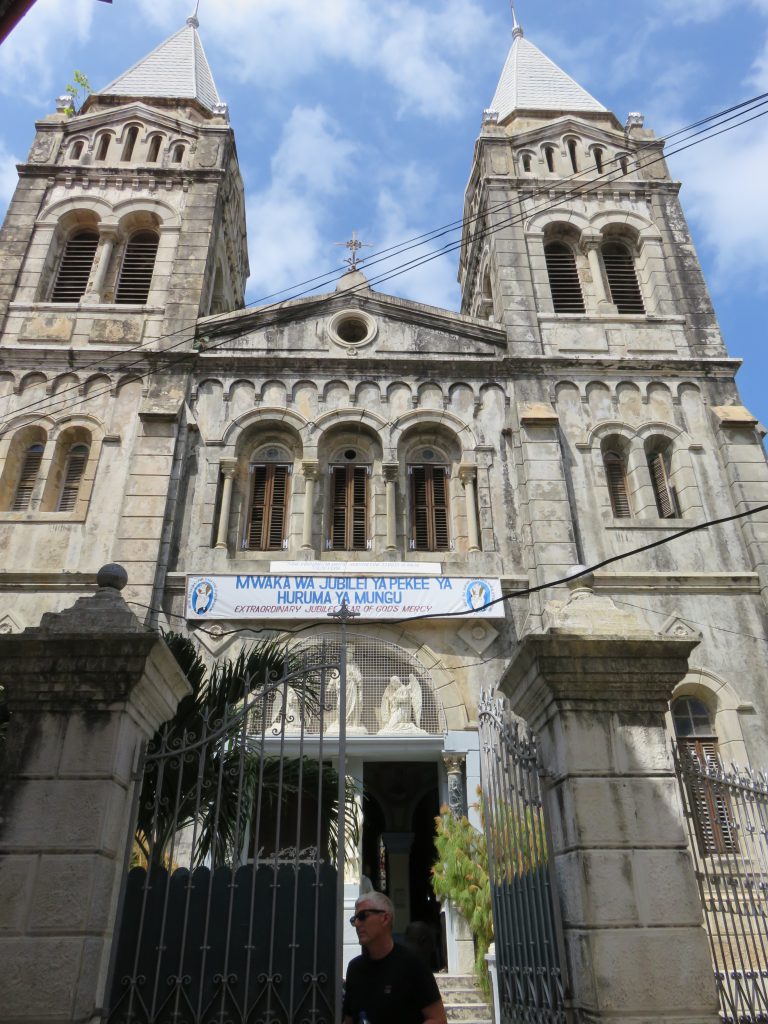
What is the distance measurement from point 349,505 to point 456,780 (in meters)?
5.62

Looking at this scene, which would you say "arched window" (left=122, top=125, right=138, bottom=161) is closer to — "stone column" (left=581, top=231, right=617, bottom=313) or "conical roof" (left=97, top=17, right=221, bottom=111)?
"conical roof" (left=97, top=17, right=221, bottom=111)

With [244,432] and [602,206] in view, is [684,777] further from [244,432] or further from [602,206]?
[602,206]

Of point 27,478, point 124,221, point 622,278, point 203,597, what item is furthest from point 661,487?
point 124,221

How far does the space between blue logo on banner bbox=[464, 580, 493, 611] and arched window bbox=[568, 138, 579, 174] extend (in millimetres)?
Result: 12352

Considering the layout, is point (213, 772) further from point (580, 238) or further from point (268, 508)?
point (580, 238)

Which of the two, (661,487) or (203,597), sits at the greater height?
(661,487)

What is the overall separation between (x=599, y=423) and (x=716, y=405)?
2580 mm

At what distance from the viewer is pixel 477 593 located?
13914 millimetres

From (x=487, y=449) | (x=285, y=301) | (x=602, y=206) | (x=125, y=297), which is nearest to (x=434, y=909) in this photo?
(x=487, y=449)

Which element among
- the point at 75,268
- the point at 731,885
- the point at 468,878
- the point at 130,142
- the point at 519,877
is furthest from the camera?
the point at 130,142

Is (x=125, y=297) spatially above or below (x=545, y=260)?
below

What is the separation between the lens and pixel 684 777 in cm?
525

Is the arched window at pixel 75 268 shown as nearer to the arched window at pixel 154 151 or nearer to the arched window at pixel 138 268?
the arched window at pixel 138 268

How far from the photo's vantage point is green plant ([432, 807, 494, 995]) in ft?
33.9
